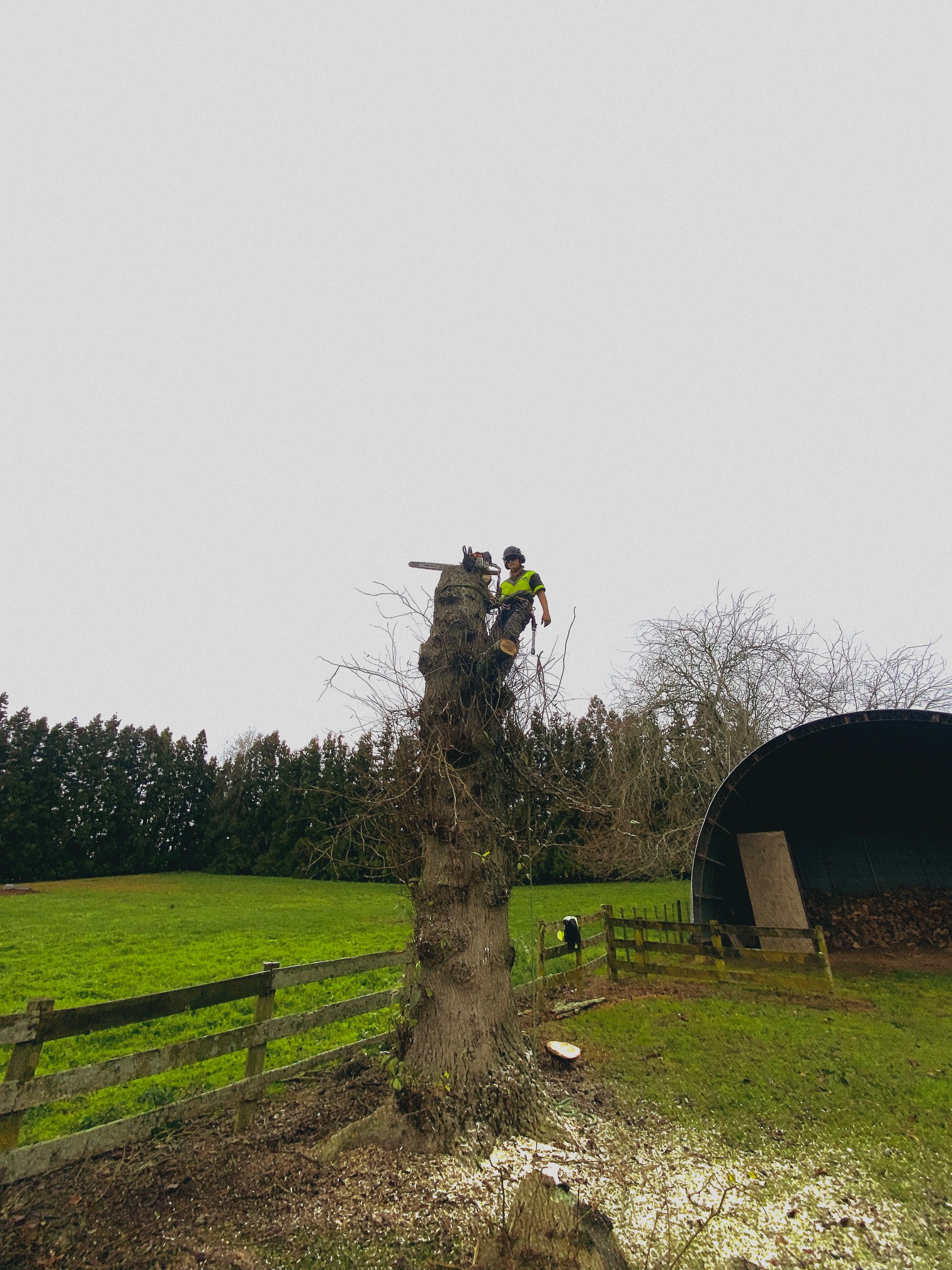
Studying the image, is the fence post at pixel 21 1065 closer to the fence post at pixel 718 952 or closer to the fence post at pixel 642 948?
the fence post at pixel 642 948

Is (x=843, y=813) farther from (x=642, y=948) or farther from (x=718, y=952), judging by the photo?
(x=642, y=948)

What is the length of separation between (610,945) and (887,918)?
21.6 ft

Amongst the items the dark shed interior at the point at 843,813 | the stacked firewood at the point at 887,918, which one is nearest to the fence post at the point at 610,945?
the dark shed interior at the point at 843,813

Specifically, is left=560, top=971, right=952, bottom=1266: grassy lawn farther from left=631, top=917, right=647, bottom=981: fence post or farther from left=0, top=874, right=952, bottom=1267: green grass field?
left=631, top=917, right=647, bottom=981: fence post

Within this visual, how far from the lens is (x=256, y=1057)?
4.41 m

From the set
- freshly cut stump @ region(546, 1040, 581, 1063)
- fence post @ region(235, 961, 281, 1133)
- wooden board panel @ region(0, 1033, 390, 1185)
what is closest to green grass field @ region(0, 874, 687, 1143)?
fence post @ region(235, 961, 281, 1133)

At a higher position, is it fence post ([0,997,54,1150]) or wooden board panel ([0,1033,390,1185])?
fence post ([0,997,54,1150])

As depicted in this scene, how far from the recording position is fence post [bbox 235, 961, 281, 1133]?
4.23 m

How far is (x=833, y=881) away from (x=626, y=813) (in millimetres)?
4500

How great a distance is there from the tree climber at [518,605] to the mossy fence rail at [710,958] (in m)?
4.33

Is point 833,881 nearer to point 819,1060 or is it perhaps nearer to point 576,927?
point 576,927

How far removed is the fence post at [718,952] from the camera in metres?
8.46

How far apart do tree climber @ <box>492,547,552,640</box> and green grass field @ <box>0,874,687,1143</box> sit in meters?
2.46

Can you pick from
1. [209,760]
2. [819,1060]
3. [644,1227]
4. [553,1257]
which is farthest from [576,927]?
[209,760]
